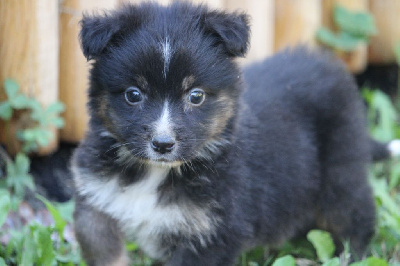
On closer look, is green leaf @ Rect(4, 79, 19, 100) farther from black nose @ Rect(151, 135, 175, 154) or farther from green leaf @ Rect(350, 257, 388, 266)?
green leaf @ Rect(350, 257, 388, 266)

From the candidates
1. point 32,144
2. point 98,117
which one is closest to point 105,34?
point 98,117

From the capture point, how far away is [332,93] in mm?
4980

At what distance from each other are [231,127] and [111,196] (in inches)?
33.8

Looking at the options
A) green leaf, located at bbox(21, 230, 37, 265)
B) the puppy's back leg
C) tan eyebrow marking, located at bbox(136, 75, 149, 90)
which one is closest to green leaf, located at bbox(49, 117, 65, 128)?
green leaf, located at bbox(21, 230, 37, 265)

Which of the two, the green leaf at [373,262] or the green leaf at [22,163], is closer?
the green leaf at [373,262]

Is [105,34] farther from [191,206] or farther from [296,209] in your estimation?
[296,209]

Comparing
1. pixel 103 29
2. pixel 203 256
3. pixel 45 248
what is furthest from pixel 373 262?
pixel 103 29

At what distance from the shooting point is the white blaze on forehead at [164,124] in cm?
367

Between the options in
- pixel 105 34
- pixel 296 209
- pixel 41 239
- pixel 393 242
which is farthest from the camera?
pixel 393 242

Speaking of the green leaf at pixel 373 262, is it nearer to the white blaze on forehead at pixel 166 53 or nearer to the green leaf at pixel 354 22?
the white blaze on forehead at pixel 166 53

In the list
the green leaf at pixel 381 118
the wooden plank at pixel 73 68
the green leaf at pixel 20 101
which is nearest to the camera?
the green leaf at pixel 20 101

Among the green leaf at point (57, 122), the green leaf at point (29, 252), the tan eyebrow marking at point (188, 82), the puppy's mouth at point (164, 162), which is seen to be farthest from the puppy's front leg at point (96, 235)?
the green leaf at point (57, 122)

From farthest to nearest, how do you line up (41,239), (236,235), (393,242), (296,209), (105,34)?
(393,242) → (296,209) → (41,239) → (236,235) → (105,34)

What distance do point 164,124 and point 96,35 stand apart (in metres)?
0.66
